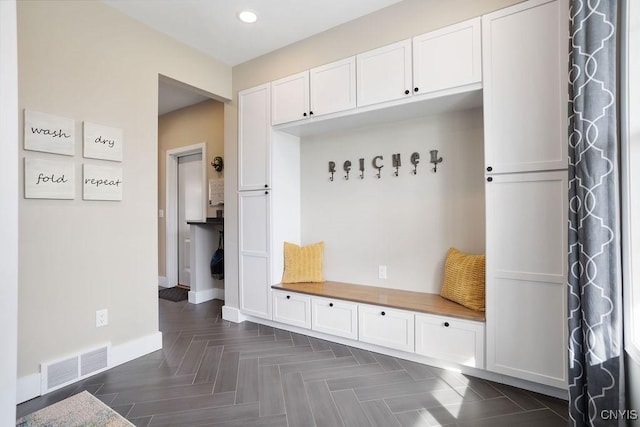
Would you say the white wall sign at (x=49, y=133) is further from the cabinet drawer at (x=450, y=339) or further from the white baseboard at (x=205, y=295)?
the cabinet drawer at (x=450, y=339)

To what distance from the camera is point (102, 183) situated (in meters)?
2.37

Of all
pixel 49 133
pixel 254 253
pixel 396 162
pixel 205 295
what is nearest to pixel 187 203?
pixel 205 295

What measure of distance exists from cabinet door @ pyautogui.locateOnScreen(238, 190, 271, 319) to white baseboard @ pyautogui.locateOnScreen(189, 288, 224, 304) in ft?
3.67

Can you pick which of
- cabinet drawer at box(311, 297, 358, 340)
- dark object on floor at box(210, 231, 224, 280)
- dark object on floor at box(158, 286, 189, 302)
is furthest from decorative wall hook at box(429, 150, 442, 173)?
dark object on floor at box(158, 286, 189, 302)

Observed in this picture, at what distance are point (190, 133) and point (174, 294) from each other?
2.39 metres

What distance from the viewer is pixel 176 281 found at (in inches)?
196

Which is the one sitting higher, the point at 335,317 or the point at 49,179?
the point at 49,179

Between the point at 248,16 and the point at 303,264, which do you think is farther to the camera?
the point at 303,264

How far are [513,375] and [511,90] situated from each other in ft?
6.15

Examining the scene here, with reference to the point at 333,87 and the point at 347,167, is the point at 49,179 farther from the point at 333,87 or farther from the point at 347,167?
the point at 347,167

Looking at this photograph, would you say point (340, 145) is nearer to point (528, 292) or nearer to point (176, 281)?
point (528, 292)

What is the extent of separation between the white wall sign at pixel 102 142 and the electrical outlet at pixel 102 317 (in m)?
1.18

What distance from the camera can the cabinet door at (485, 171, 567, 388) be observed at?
1896mm

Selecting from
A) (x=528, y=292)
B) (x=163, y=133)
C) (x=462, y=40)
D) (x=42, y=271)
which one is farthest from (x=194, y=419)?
(x=163, y=133)
